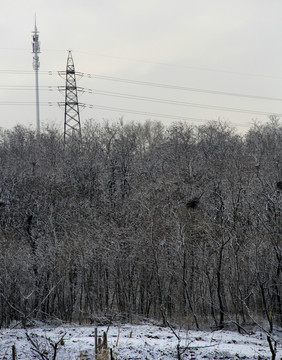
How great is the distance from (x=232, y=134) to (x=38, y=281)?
1385 inches

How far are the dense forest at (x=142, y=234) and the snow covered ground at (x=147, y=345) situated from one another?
114cm

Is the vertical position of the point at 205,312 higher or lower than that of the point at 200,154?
lower

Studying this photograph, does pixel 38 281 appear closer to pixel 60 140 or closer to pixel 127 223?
pixel 127 223

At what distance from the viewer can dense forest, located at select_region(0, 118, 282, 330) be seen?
23.8m

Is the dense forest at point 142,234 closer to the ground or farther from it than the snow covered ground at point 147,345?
farther from it

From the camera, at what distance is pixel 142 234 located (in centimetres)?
2703

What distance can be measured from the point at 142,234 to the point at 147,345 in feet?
30.3

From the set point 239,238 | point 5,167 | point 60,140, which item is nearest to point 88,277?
point 239,238

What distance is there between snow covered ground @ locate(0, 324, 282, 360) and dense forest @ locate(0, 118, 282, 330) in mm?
1138

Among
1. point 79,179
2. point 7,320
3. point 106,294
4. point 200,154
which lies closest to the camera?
point 7,320

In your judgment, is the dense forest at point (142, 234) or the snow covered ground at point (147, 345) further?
the dense forest at point (142, 234)

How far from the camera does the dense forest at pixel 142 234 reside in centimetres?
2384

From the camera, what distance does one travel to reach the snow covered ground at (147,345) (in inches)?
679

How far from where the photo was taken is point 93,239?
91.0ft
